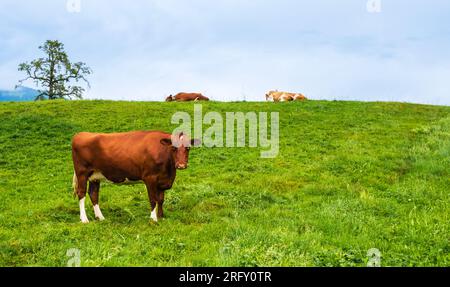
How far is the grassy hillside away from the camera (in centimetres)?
930

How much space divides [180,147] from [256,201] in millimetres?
3679

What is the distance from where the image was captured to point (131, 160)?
40.7 feet

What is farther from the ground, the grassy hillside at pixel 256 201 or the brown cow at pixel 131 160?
the brown cow at pixel 131 160

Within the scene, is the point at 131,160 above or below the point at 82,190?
above

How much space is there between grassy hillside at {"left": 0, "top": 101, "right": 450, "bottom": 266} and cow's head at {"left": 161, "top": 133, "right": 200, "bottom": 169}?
1566mm

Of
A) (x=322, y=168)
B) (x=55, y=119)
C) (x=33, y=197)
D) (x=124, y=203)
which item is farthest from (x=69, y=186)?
(x=55, y=119)

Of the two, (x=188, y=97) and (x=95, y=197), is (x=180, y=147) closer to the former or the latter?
(x=95, y=197)

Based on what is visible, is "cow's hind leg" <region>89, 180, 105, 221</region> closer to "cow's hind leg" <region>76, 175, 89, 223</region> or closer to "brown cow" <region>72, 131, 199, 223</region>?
"brown cow" <region>72, 131, 199, 223</region>

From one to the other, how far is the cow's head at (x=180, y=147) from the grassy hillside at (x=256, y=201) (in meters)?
1.57

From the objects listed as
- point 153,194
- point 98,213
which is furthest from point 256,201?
point 98,213

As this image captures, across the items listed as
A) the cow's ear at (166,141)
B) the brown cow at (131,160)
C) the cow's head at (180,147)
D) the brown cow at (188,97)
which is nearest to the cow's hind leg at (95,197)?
the brown cow at (131,160)

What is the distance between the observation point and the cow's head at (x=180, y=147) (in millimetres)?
11742

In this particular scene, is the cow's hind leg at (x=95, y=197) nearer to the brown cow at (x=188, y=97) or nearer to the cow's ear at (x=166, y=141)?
the cow's ear at (x=166, y=141)

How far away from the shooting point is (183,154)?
38.7 feet
